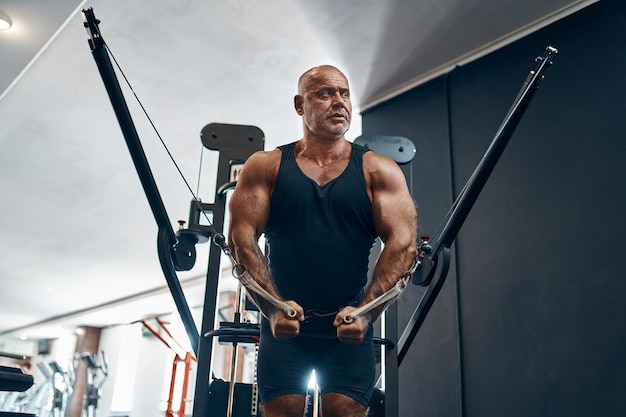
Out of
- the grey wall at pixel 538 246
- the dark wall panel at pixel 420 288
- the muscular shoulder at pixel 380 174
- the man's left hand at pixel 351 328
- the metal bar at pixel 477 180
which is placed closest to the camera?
the man's left hand at pixel 351 328

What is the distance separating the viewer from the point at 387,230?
128 cm

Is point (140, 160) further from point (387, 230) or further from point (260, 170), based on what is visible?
point (387, 230)

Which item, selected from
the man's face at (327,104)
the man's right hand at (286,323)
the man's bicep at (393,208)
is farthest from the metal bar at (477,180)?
the man's right hand at (286,323)

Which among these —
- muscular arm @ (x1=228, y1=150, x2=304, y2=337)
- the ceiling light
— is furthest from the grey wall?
the ceiling light

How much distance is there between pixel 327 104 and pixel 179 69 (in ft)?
9.87

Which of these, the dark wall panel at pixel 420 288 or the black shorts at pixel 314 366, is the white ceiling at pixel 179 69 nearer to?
the dark wall panel at pixel 420 288

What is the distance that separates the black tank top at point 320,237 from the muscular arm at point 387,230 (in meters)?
0.03

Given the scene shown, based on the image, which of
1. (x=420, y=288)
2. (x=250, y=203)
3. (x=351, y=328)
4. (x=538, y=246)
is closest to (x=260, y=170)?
(x=250, y=203)

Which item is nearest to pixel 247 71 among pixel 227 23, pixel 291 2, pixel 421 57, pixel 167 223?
pixel 227 23

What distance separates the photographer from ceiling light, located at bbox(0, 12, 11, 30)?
11.4 feet

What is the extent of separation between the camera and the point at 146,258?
8.40 m

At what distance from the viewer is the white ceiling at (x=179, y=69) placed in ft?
11.3

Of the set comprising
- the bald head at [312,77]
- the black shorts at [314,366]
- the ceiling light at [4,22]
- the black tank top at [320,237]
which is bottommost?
the black shorts at [314,366]

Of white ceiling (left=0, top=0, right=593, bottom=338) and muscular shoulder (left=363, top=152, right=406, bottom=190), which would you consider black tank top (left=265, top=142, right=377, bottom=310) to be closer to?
muscular shoulder (left=363, top=152, right=406, bottom=190)
